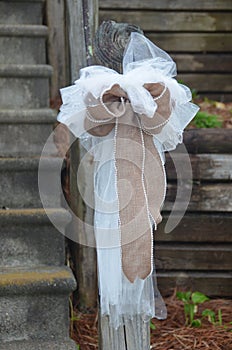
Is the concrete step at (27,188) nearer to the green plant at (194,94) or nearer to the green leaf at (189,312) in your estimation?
the green leaf at (189,312)

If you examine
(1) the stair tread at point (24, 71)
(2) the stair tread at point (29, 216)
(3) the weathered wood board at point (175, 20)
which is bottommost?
(2) the stair tread at point (29, 216)

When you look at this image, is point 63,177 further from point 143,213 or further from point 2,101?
point 143,213

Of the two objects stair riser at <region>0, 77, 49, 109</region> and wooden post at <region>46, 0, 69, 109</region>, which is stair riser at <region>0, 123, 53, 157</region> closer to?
stair riser at <region>0, 77, 49, 109</region>

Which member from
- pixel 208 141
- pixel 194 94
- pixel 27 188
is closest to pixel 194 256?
pixel 208 141

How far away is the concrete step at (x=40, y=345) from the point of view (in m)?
2.16

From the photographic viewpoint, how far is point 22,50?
321 centimetres

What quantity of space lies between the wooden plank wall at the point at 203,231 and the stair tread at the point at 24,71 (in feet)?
2.38

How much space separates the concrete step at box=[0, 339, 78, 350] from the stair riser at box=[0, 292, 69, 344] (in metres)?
0.04

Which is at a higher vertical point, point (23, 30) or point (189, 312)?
point (23, 30)

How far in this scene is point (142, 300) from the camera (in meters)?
2.02

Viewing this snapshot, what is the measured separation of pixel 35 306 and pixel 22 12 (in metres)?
1.73

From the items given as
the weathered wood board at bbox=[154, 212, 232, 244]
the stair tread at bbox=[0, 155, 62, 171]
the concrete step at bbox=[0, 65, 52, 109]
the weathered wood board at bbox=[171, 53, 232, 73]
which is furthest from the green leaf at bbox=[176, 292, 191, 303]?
the weathered wood board at bbox=[171, 53, 232, 73]

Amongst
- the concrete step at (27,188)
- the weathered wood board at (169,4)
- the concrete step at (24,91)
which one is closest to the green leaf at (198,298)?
the concrete step at (27,188)

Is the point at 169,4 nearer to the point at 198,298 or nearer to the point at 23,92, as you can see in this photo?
the point at 23,92
